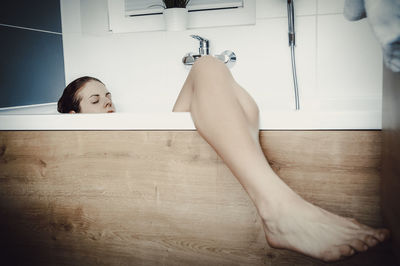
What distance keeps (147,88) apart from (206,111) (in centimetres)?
110

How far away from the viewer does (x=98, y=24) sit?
6.00 ft

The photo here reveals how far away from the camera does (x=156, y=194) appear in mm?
888

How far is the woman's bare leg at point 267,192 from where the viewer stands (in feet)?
2.17

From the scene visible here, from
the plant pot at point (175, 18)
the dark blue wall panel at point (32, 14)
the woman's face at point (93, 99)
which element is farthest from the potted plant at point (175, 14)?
the dark blue wall panel at point (32, 14)

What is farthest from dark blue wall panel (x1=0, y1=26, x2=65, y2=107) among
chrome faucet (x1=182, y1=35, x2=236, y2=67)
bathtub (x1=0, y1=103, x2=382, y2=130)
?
chrome faucet (x1=182, y1=35, x2=236, y2=67)

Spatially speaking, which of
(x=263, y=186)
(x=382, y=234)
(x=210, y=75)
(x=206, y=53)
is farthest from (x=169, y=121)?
(x=206, y=53)

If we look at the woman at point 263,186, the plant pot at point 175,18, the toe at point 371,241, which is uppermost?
the plant pot at point 175,18

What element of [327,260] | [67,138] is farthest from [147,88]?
[327,260]

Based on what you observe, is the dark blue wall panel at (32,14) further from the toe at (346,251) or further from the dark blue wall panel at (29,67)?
the toe at (346,251)

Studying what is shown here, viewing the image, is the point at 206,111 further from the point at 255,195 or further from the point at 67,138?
the point at 67,138

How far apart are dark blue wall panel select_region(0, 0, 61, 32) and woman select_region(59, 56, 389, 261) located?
1158 mm

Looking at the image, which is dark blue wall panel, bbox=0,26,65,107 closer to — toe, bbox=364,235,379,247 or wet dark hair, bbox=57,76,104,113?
wet dark hair, bbox=57,76,104,113

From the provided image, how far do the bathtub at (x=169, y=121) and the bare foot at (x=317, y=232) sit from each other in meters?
0.20

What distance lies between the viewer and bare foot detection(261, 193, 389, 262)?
66cm
